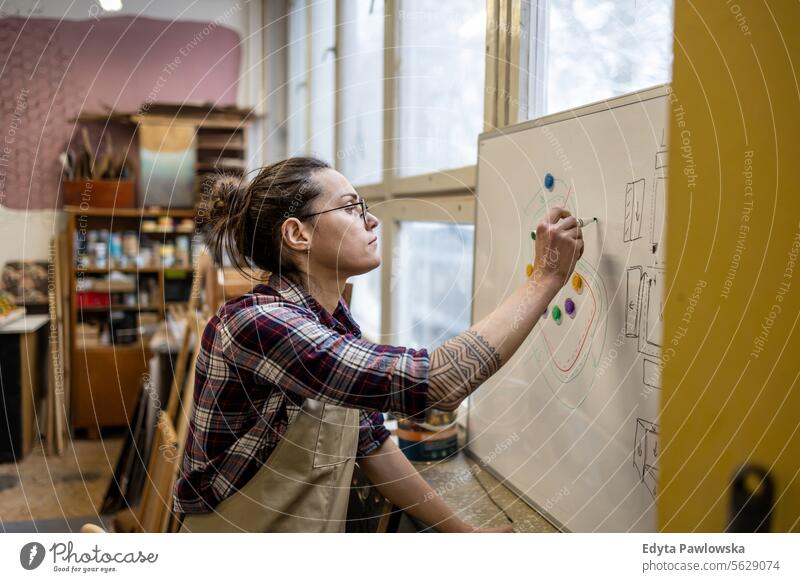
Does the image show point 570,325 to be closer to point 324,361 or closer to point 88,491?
point 324,361

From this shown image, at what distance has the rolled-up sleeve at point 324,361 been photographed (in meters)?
0.78

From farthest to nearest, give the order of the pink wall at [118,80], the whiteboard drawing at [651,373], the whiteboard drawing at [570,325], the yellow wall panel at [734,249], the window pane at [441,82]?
the pink wall at [118,80], the window pane at [441,82], the whiteboard drawing at [570,325], the whiteboard drawing at [651,373], the yellow wall panel at [734,249]

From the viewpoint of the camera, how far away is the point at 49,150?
3.78 meters

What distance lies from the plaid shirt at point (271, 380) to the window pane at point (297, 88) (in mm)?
1361

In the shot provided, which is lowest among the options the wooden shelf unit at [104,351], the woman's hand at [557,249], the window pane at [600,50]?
the wooden shelf unit at [104,351]

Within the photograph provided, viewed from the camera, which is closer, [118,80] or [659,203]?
[659,203]

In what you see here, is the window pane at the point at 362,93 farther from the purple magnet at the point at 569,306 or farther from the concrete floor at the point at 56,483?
the concrete floor at the point at 56,483

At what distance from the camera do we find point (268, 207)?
0.97 meters

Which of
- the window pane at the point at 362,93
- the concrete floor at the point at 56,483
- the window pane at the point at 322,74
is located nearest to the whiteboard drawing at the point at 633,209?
the window pane at the point at 362,93

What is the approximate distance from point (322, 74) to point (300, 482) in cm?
213

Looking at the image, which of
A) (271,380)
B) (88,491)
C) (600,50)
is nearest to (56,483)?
(88,491)

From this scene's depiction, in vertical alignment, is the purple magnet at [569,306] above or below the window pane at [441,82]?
below

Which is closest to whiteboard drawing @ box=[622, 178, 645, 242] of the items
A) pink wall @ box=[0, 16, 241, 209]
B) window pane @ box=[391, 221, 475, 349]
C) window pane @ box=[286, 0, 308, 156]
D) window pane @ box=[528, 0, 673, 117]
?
window pane @ box=[528, 0, 673, 117]
